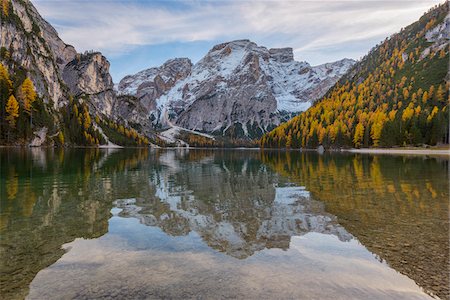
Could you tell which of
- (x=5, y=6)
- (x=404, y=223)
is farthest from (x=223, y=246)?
(x=5, y=6)

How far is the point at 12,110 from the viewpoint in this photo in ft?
391

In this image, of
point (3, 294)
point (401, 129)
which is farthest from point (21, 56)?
point (3, 294)

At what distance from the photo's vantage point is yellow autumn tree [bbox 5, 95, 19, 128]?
118m

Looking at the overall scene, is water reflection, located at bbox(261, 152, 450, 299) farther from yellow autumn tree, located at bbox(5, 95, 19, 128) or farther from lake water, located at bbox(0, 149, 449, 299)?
yellow autumn tree, located at bbox(5, 95, 19, 128)

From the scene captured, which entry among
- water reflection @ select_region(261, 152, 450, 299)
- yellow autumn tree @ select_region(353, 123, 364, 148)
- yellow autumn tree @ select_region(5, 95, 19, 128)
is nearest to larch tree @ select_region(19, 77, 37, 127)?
yellow autumn tree @ select_region(5, 95, 19, 128)

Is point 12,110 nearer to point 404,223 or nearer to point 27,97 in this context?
point 27,97

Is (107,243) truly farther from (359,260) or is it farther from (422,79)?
(422,79)

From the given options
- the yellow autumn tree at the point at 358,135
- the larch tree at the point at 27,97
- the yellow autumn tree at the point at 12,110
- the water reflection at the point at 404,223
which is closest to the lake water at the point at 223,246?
the water reflection at the point at 404,223

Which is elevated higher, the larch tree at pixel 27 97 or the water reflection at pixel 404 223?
the larch tree at pixel 27 97

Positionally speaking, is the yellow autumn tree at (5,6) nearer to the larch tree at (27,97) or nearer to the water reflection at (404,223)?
the larch tree at (27,97)

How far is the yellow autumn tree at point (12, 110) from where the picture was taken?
118 m

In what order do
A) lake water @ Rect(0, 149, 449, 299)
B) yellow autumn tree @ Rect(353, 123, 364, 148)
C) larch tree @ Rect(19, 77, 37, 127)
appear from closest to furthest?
lake water @ Rect(0, 149, 449, 299), larch tree @ Rect(19, 77, 37, 127), yellow autumn tree @ Rect(353, 123, 364, 148)

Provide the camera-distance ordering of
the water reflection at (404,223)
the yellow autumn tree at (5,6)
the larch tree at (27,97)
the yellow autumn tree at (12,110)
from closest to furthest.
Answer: the water reflection at (404,223), the yellow autumn tree at (12,110), the larch tree at (27,97), the yellow autumn tree at (5,6)

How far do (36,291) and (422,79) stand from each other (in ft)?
759
